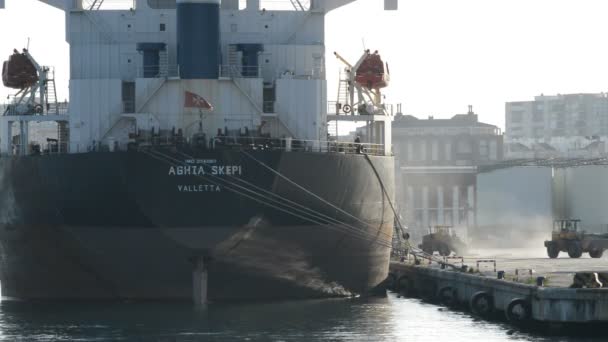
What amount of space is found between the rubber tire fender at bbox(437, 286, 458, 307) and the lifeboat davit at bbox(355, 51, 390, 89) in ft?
26.6

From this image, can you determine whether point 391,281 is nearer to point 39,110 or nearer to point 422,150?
point 39,110

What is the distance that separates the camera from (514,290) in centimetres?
5247

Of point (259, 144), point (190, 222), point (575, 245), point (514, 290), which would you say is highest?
point (259, 144)

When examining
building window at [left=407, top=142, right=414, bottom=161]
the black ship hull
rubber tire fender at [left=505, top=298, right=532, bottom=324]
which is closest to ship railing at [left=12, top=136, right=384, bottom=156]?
the black ship hull

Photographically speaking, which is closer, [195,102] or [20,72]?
[195,102]

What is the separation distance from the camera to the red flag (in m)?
57.6

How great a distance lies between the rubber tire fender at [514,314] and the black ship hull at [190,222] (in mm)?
7967

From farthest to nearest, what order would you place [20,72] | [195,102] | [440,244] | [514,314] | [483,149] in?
[483,149] < [440,244] < [20,72] < [195,102] < [514,314]

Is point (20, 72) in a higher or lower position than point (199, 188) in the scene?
higher

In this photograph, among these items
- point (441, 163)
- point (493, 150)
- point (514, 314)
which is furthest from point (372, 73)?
point (493, 150)

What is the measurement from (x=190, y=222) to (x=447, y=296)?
10.9 metres

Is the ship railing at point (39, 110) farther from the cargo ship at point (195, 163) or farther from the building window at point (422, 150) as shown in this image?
the building window at point (422, 150)

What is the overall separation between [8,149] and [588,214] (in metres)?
61.3

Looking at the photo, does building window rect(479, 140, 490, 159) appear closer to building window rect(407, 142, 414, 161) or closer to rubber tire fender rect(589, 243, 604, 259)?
building window rect(407, 142, 414, 161)
